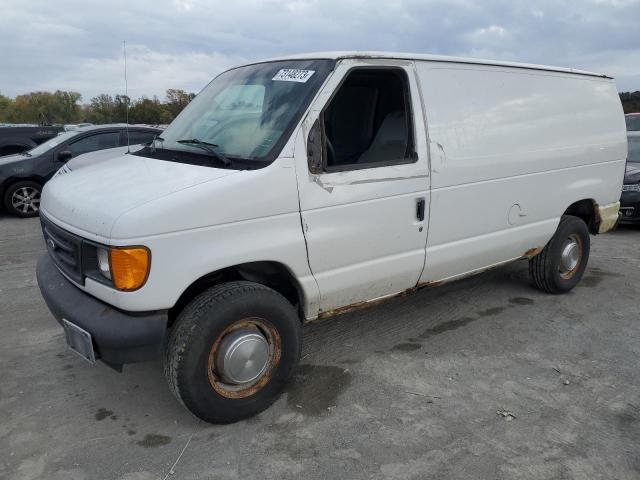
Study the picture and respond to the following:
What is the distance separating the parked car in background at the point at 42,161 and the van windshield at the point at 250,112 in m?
5.78

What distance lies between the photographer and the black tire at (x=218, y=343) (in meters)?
2.78

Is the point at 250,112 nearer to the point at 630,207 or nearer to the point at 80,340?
the point at 80,340

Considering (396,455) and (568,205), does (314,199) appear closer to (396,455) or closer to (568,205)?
(396,455)

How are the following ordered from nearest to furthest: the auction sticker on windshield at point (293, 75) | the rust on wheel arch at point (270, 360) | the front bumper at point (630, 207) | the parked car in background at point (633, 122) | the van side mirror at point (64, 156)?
1. the rust on wheel arch at point (270, 360)
2. the auction sticker on windshield at point (293, 75)
3. the front bumper at point (630, 207)
4. the van side mirror at point (64, 156)
5. the parked car in background at point (633, 122)

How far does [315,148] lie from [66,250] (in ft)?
5.03

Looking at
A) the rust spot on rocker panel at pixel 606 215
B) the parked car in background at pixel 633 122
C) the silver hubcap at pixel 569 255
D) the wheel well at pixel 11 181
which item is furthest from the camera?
the parked car in background at pixel 633 122

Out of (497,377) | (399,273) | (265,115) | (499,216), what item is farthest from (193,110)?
(497,377)

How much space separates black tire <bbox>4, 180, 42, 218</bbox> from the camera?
9.18 meters

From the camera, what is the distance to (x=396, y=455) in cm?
277

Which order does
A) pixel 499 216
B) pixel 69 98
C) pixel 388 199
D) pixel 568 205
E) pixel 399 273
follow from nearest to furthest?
pixel 388 199, pixel 399 273, pixel 499 216, pixel 568 205, pixel 69 98

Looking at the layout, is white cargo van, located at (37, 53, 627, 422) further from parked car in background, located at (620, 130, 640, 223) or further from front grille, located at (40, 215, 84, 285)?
parked car in background, located at (620, 130, 640, 223)

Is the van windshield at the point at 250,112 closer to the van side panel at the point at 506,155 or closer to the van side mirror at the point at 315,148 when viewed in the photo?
the van side mirror at the point at 315,148

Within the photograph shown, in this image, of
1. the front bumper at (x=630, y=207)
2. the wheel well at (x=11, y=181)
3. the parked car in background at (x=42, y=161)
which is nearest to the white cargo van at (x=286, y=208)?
the front bumper at (x=630, y=207)

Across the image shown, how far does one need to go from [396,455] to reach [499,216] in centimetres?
219
